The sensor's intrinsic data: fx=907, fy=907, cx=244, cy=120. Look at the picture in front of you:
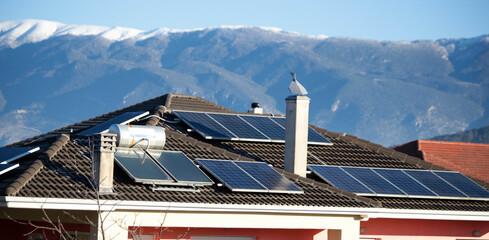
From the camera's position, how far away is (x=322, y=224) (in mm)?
19797

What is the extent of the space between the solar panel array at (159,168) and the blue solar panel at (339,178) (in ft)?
12.7

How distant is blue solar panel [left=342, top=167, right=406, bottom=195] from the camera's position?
22.0m

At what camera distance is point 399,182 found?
75.0 feet

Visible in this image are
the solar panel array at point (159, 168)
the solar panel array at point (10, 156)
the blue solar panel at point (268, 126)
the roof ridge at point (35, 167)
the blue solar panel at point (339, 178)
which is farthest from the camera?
the blue solar panel at point (268, 126)

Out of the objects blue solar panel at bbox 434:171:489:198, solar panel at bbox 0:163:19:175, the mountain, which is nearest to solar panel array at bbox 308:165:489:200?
blue solar panel at bbox 434:171:489:198

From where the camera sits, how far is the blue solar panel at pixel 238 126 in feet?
79.7

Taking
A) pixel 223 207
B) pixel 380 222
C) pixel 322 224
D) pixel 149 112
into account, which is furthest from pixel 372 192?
Result: pixel 149 112

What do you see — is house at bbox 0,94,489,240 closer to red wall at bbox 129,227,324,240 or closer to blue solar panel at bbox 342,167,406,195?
red wall at bbox 129,227,324,240

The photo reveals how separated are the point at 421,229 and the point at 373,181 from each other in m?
1.71

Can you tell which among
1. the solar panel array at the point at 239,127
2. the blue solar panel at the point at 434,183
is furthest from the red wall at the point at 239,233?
the blue solar panel at the point at 434,183

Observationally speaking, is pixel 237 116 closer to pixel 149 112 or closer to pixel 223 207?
pixel 149 112

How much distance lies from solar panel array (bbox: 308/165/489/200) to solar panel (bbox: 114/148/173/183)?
4807mm

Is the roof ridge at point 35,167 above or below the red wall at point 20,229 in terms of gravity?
above

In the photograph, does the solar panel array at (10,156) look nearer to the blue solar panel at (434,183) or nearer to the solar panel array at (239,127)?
the solar panel array at (239,127)
